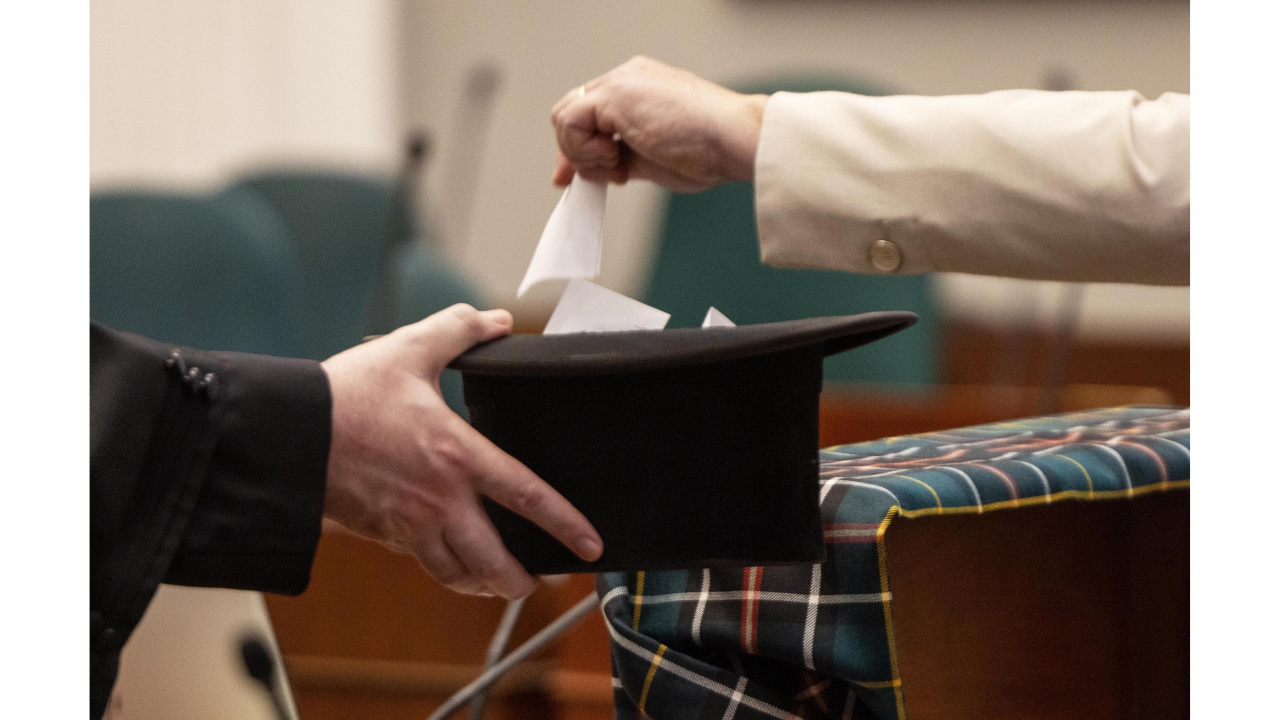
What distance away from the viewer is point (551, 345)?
58cm

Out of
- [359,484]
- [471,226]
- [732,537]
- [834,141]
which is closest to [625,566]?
[732,537]

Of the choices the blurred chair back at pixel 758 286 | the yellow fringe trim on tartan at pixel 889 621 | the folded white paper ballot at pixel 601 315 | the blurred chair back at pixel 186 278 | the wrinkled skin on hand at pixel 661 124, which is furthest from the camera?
the blurred chair back at pixel 758 286

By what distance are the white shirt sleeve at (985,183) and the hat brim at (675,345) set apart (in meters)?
0.29

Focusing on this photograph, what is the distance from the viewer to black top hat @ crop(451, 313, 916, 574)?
55cm

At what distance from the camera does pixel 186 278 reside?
1840 millimetres

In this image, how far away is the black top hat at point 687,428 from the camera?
55 centimetres

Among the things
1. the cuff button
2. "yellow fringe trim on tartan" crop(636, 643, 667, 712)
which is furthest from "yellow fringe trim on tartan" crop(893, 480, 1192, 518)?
the cuff button

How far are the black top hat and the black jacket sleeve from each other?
0.12 meters

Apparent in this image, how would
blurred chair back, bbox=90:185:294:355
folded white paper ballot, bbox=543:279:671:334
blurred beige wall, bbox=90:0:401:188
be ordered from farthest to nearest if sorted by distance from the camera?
1. blurred beige wall, bbox=90:0:401:188
2. blurred chair back, bbox=90:185:294:355
3. folded white paper ballot, bbox=543:279:671:334

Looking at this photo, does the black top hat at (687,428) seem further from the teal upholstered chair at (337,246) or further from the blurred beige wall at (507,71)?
the blurred beige wall at (507,71)

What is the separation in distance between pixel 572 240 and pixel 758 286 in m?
1.37

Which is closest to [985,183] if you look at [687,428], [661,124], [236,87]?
[661,124]

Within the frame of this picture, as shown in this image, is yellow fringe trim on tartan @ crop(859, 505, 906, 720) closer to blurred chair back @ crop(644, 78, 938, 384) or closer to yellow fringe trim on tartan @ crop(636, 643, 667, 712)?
yellow fringe trim on tartan @ crop(636, 643, 667, 712)

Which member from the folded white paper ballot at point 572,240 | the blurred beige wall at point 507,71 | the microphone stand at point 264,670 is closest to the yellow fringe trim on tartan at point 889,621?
the folded white paper ballot at point 572,240
